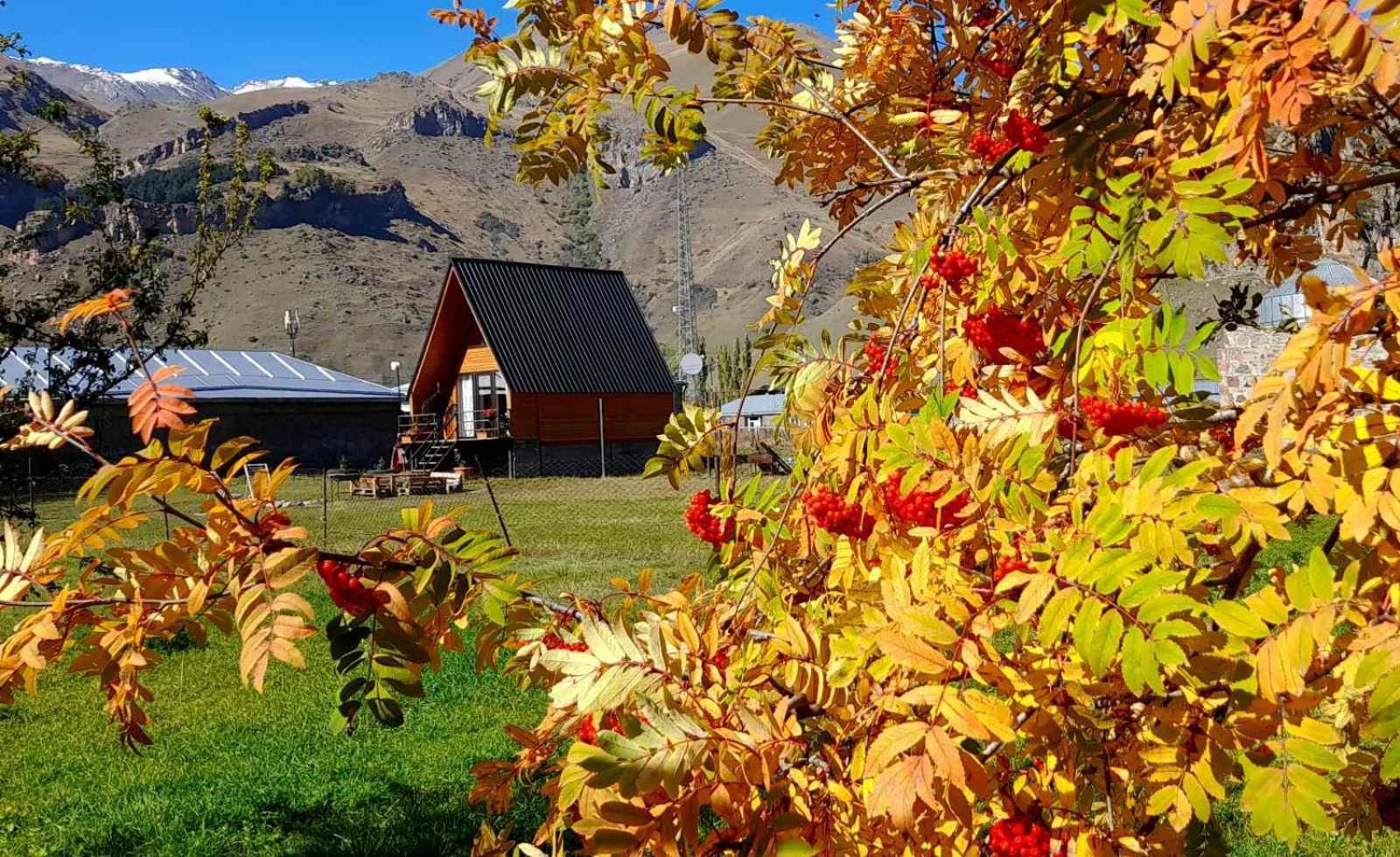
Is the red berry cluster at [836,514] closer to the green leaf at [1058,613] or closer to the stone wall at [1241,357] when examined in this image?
the green leaf at [1058,613]

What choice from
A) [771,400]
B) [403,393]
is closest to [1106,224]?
[403,393]

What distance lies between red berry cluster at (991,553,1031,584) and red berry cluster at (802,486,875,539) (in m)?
0.20

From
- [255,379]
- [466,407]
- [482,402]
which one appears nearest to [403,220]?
[255,379]

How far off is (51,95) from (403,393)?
20139mm

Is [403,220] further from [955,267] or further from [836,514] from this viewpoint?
[836,514]

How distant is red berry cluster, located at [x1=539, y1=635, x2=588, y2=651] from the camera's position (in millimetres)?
1528

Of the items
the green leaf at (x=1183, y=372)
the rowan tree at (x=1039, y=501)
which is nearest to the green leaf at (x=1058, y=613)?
the rowan tree at (x=1039, y=501)

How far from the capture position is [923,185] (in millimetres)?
2014

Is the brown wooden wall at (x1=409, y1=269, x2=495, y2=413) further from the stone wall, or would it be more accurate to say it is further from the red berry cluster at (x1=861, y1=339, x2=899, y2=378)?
the red berry cluster at (x1=861, y1=339, x2=899, y2=378)

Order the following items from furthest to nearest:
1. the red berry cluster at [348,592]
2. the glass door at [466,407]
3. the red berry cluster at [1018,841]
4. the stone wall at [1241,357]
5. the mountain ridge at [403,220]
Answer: the mountain ridge at [403,220] → the glass door at [466,407] → the stone wall at [1241,357] → the red berry cluster at [348,592] → the red berry cluster at [1018,841]

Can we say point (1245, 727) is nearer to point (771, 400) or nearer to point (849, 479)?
point (849, 479)

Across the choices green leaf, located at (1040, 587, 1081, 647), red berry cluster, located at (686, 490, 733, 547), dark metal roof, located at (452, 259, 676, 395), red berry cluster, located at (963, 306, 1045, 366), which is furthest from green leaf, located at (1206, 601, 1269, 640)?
dark metal roof, located at (452, 259, 676, 395)

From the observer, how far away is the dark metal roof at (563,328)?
22812 millimetres

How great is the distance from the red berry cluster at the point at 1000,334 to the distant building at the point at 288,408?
80.3ft
